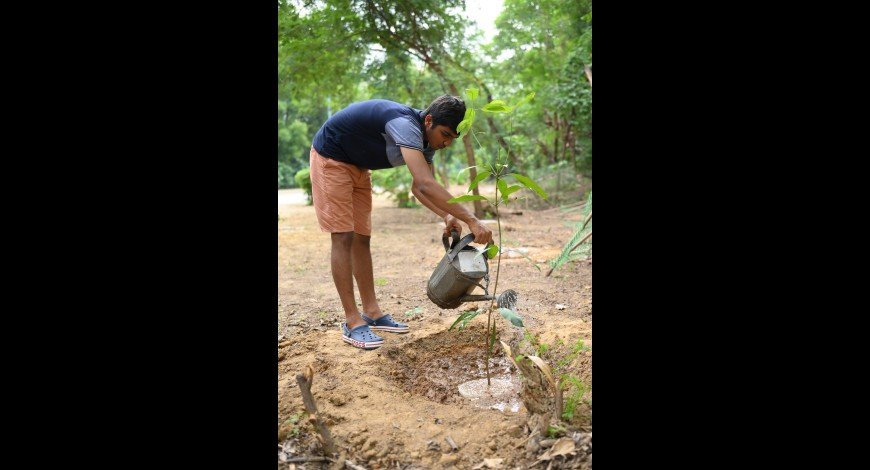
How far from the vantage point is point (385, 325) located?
337cm

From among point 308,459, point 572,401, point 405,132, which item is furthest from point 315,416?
point 405,132

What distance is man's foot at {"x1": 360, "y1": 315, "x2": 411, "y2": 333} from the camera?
11.0ft

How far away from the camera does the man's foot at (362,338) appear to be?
120 inches

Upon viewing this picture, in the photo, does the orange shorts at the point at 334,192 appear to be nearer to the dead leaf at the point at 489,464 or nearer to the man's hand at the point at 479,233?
the man's hand at the point at 479,233

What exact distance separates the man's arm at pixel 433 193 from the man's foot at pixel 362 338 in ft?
2.82

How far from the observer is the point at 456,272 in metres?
2.64

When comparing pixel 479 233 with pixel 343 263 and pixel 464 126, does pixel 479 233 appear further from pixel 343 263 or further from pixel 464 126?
pixel 343 263

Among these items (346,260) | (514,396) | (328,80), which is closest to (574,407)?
(514,396)

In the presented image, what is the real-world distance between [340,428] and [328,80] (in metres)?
8.05

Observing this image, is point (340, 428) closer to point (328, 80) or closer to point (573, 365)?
point (573, 365)

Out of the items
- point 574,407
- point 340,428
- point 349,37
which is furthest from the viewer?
point 349,37

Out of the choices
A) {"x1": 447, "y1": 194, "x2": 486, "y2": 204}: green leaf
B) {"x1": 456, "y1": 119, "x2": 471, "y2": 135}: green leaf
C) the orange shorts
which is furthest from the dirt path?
{"x1": 456, "y1": 119, "x2": 471, "y2": 135}: green leaf

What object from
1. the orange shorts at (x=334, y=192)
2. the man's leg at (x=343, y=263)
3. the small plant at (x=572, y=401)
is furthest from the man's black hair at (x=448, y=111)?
the small plant at (x=572, y=401)

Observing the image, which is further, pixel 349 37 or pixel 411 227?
pixel 411 227
